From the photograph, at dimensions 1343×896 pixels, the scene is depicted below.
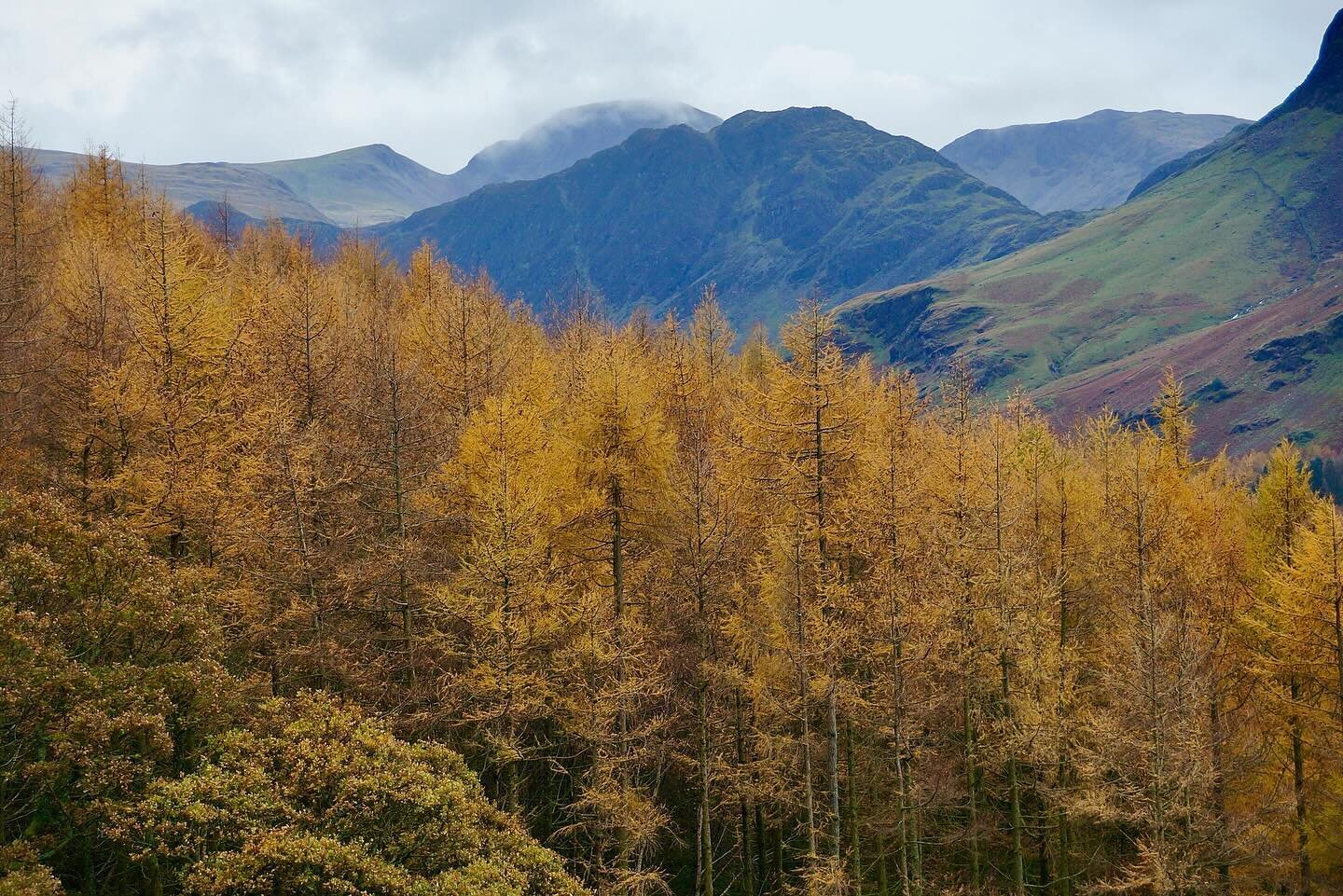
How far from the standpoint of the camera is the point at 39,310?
2519cm

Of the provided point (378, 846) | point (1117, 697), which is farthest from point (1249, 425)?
point (378, 846)

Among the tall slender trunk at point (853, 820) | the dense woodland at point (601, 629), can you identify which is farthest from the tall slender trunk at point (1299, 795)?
the tall slender trunk at point (853, 820)

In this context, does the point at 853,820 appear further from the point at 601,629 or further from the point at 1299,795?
the point at 1299,795

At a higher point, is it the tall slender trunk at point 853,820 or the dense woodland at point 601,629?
the dense woodland at point 601,629

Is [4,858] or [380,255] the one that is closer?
[4,858]

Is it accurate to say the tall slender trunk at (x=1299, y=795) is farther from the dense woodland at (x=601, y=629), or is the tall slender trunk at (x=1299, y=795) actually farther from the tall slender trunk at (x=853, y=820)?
the tall slender trunk at (x=853, y=820)

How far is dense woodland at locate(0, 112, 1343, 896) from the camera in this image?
16.1 metres

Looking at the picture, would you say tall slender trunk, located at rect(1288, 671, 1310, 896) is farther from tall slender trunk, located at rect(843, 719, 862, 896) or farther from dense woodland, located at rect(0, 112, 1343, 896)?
tall slender trunk, located at rect(843, 719, 862, 896)

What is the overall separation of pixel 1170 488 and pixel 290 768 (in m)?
30.2

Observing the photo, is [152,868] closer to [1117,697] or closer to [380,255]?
[1117,697]

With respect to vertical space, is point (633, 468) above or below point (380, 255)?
below

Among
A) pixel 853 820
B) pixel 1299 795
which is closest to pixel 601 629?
pixel 853 820

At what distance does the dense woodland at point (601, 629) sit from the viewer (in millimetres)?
16062

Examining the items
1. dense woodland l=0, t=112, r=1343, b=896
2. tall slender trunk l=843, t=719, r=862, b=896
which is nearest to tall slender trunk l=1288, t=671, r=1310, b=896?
dense woodland l=0, t=112, r=1343, b=896
